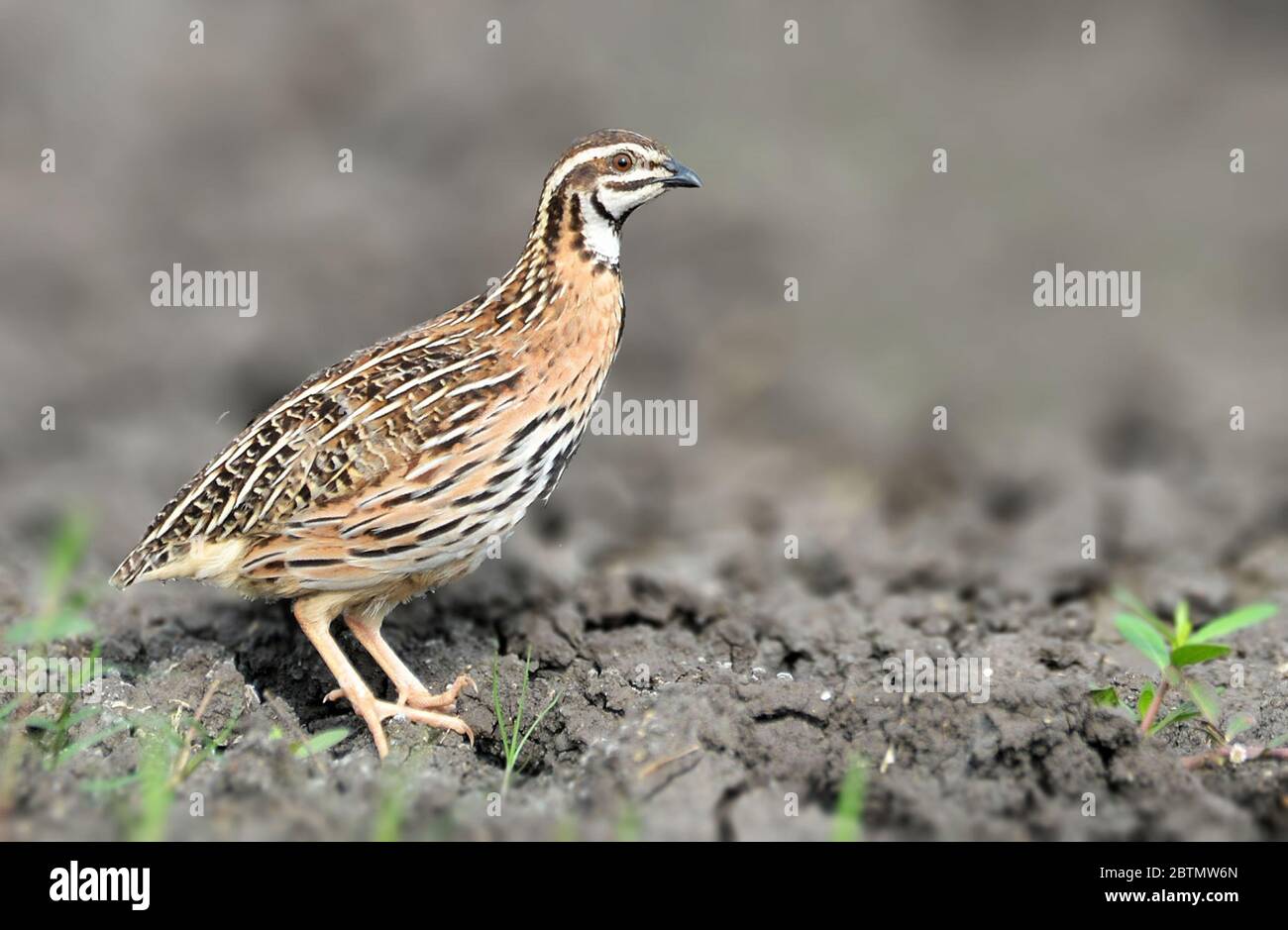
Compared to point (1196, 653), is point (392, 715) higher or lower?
lower

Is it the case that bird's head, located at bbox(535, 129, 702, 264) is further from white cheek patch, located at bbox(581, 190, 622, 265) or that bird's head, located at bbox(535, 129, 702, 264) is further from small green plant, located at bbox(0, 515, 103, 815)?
small green plant, located at bbox(0, 515, 103, 815)

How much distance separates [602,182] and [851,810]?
316 centimetres

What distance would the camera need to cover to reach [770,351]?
12.8 metres

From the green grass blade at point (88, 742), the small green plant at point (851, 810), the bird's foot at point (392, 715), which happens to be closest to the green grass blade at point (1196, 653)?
the small green plant at point (851, 810)

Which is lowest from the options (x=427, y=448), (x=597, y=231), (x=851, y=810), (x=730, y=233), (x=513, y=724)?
(x=851, y=810)

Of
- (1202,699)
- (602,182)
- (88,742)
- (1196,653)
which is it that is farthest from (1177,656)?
(88,742)

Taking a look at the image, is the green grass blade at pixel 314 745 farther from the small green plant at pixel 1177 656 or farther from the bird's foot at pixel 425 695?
the small green plant at pixel 1177 656

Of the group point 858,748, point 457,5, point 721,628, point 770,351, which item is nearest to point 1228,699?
point 858,748

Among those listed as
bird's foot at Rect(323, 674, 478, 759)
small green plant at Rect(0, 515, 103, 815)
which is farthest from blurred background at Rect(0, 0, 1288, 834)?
bird's foot at Rect(323, 674, 478, 759)

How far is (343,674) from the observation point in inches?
273

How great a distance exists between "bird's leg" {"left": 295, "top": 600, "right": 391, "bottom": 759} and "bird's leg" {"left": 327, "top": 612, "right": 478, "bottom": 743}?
0.20ft

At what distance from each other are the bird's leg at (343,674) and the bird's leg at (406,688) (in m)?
0.06

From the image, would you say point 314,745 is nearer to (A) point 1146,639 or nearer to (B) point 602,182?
(B) point 602,182

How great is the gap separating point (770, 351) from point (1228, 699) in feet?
21.0
